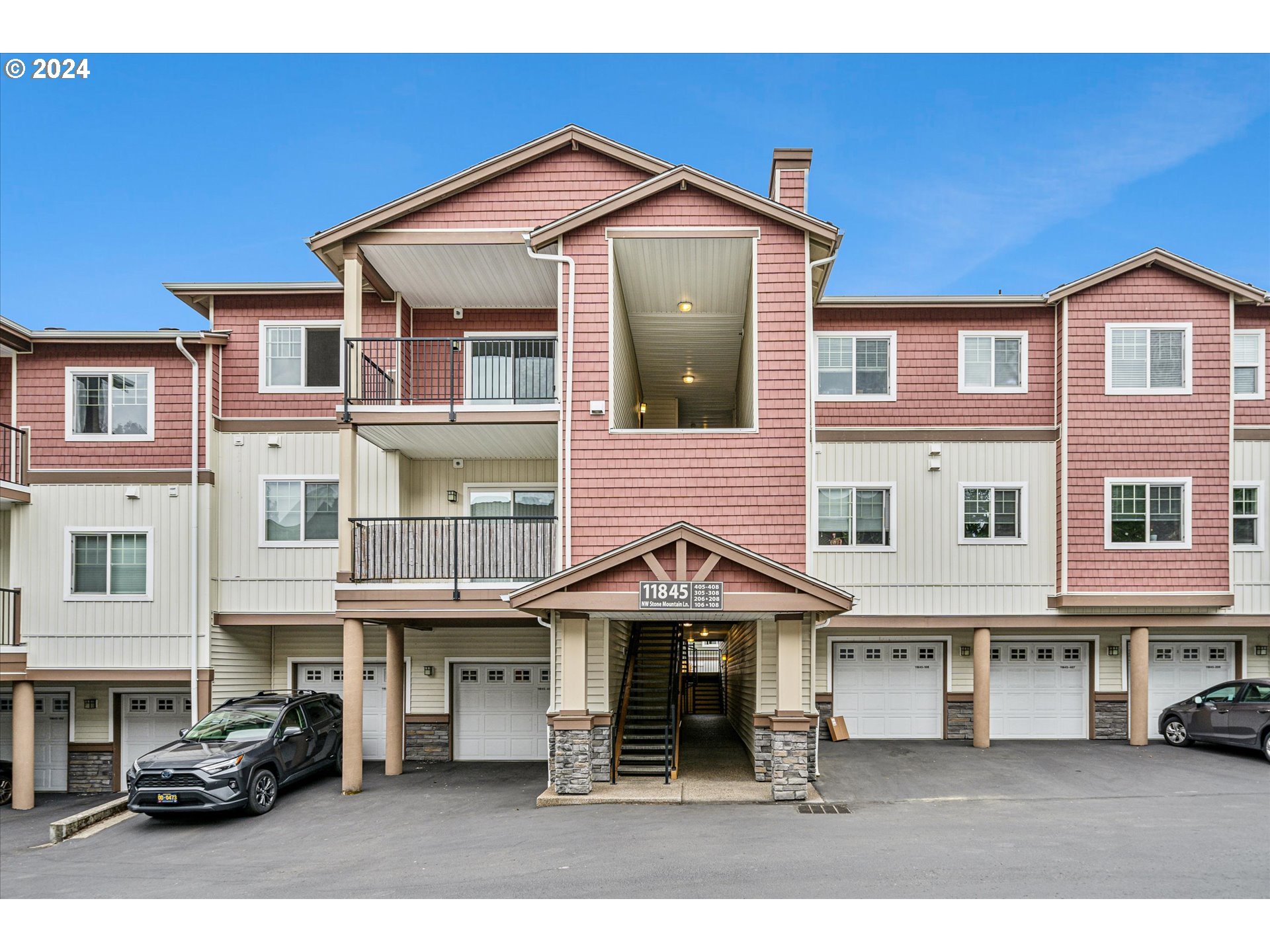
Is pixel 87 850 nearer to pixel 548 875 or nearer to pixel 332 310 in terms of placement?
pixel 548 875

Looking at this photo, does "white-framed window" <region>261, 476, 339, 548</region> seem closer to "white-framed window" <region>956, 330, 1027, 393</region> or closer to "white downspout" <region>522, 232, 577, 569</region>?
"white downspout" <region>522, 232, 577, 569</region>

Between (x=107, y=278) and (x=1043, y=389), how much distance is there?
25.3 meters

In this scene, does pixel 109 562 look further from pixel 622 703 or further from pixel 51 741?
pixel 622 703

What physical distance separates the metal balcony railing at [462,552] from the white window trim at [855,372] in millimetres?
6562

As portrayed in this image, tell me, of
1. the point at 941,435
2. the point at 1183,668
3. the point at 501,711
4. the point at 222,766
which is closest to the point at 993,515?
the point at 941,435

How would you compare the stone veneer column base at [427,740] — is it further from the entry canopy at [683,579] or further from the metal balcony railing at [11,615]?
the metal balcony railing at [11,615]

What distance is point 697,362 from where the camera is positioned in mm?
18516

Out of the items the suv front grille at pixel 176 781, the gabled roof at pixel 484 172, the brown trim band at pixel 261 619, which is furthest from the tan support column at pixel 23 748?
the gabled roof at pixel 484 172

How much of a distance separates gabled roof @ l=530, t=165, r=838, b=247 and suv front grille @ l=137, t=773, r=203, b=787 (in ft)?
29.6

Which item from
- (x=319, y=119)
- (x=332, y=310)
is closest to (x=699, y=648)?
(x=332, y=310)

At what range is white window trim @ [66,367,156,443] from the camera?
15484 mm

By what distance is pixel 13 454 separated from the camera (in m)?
15.3

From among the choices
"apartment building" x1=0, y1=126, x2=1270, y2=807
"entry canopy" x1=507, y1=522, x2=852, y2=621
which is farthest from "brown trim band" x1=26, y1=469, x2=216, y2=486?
"entry canopy" x1=507, y1=522, x2=852, y2=621

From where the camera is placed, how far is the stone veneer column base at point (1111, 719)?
1658cm
